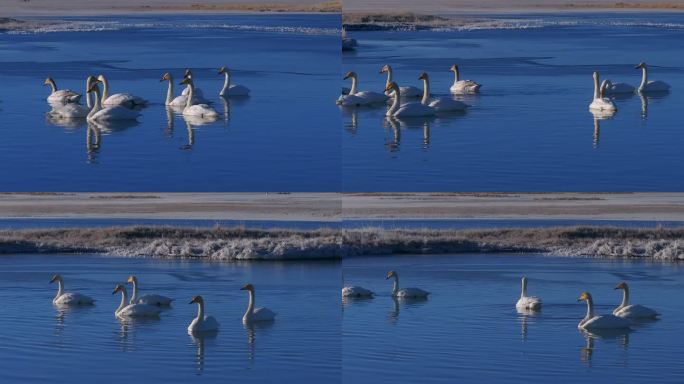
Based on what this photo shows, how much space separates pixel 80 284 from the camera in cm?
1523

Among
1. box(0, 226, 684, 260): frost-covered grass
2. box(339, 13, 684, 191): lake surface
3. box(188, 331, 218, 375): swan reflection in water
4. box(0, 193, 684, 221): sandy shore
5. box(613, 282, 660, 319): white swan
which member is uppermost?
box(339, 13, 684, 191): lake surface

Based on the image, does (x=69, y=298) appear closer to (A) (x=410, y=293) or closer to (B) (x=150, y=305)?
(B) (x=150, y=305)

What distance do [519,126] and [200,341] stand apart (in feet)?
17.7

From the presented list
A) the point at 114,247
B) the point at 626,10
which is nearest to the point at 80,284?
the point at 114,247

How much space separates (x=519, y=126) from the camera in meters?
15.6

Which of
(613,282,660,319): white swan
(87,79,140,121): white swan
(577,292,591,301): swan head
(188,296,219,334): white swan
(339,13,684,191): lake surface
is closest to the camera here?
(188,296,219,334): white swan

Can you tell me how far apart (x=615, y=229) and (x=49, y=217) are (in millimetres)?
7575

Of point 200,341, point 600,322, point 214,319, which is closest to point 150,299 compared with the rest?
point 214,319

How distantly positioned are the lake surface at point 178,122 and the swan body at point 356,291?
97 cm

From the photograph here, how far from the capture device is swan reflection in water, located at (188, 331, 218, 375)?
1087 cm

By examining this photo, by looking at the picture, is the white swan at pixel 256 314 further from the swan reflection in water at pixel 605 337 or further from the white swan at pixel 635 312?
the white swan at pixel 635 312

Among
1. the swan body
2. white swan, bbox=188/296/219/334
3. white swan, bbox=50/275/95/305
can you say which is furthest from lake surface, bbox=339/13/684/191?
white swan, bbox=50/275/95/305

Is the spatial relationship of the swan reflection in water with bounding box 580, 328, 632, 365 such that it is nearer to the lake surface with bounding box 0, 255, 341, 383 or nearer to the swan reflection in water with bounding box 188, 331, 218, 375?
the lake surface with bounding box 0, 255, 341, 383

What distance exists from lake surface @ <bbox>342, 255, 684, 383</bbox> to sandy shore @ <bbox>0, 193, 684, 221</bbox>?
178 centimetres
